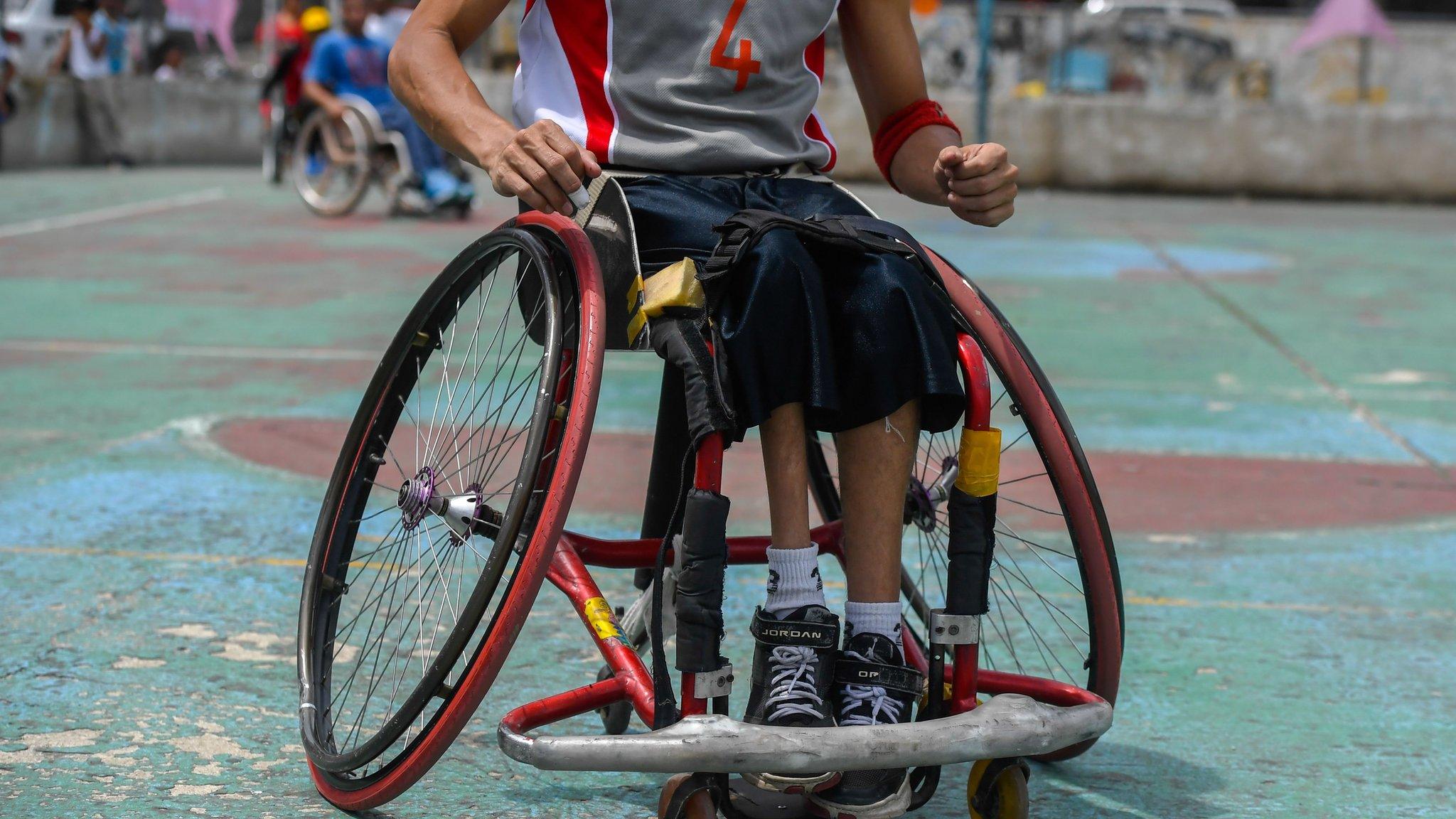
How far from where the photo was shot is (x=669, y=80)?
8.17 ft

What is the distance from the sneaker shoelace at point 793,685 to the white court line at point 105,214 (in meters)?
9.30

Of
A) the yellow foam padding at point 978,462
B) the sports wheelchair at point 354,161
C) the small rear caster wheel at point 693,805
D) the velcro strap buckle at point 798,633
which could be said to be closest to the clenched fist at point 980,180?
the yellow foam padding at point 978,462

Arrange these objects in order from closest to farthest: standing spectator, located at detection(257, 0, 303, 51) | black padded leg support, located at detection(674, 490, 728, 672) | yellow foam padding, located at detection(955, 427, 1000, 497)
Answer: black padded leg support, located at detection(674, 490, 728, 672)
yellow foam padding, located at detection(955, 427, 1000, 497)
standing spectator, located at detection(257, 0, 303, 51)

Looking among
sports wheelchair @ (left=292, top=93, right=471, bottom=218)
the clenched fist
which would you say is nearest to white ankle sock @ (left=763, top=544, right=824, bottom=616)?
the clenched fist

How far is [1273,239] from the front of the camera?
12703 mm

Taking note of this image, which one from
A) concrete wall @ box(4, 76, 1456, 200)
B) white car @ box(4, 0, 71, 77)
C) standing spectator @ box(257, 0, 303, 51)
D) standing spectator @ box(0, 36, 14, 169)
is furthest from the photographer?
white car @ box(4, 0, 71, 77)

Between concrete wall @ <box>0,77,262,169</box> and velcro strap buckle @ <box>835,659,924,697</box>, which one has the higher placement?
velcro strap buckle @ <box>835,659,924,697</box>

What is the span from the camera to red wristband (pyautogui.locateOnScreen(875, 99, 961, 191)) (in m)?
2.74

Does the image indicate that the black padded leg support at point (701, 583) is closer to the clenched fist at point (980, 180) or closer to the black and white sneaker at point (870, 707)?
the black and white sneaker at point (870, 707)

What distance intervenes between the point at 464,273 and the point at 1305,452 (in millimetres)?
3620

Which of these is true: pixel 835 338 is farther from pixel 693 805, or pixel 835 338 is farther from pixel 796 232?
pixel 693 805

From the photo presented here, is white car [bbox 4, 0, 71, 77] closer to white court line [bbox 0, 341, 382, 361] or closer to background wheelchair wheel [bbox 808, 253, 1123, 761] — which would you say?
white court line [bbox 0, 341, 382, 361]

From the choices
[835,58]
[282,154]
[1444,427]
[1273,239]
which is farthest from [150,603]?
[835,58]

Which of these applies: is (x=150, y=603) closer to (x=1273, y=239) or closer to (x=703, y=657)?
(x=703, y=657)
